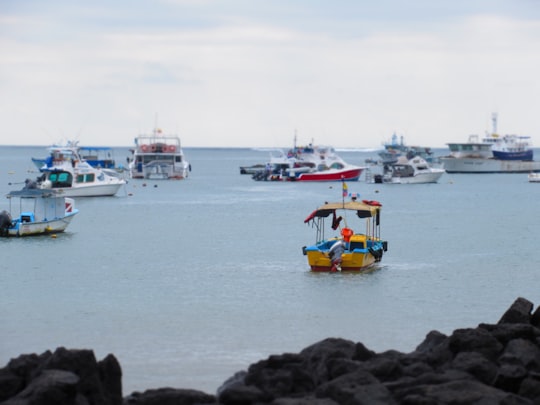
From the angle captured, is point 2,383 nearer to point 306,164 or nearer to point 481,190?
point 481,190

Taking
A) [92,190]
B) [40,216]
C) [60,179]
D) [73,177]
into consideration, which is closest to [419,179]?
[92,190]

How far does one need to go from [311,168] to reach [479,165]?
37.3 m

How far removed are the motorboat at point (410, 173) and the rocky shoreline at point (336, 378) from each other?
8989 centimetres

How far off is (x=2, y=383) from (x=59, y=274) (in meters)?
21.2

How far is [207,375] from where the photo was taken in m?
20.5

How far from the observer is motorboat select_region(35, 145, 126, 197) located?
72.4m

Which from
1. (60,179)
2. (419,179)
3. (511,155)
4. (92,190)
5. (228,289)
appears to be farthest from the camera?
(511,155)

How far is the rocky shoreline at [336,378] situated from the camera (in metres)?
14.8

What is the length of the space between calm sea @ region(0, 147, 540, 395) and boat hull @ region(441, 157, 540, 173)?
79.3m

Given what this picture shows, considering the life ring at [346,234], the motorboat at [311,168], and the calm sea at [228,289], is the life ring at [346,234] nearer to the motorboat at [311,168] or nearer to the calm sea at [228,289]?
the calm sea at [228,289]

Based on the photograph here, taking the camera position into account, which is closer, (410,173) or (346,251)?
(346,251)

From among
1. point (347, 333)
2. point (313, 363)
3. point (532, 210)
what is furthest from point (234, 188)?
point (313, 363)

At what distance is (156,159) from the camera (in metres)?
118

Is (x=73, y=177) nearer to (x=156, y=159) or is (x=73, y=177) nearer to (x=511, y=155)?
(x=156, y=159)
